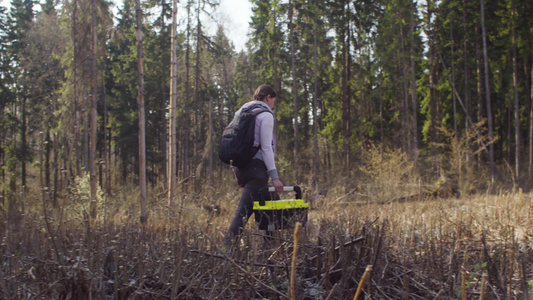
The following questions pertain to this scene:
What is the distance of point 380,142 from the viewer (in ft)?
114

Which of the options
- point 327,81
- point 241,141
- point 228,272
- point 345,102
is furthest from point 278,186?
point 327,81

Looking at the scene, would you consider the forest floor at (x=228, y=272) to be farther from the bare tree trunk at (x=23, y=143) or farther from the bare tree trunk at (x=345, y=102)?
the bare tree trunk at (x=23, y=143)

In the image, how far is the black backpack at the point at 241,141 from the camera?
14.4 feet

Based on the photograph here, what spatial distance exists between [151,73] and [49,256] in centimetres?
2913

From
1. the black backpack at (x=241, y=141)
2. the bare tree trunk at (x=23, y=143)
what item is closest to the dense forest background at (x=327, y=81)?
the bare tree trunk at (x=23, y=143)

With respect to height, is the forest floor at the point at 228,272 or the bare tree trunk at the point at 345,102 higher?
the bare tree trunk at the point at 345,102

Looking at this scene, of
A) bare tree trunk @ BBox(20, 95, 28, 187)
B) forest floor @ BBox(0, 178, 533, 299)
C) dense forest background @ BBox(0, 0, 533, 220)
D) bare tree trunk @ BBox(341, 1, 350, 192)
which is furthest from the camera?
bare tree trunk @ BBox(341, 1, 350, 192)

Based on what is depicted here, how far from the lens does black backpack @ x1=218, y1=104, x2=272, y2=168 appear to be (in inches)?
172

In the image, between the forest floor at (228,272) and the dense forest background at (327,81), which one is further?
the dense forest background at (327,81)

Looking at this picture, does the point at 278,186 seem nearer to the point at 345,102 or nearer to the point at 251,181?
the point at 251,181

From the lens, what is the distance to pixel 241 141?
4387 millimetres

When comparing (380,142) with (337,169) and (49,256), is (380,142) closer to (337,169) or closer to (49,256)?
(337,169)

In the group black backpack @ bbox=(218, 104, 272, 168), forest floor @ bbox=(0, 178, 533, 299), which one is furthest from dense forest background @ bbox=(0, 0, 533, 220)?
forest floor @ bbox=(0, 178, 533, 299)

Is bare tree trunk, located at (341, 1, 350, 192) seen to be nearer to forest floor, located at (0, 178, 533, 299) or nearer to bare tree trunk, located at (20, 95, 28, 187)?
bare tree trunk, located at (20, 95, 28, 187)
